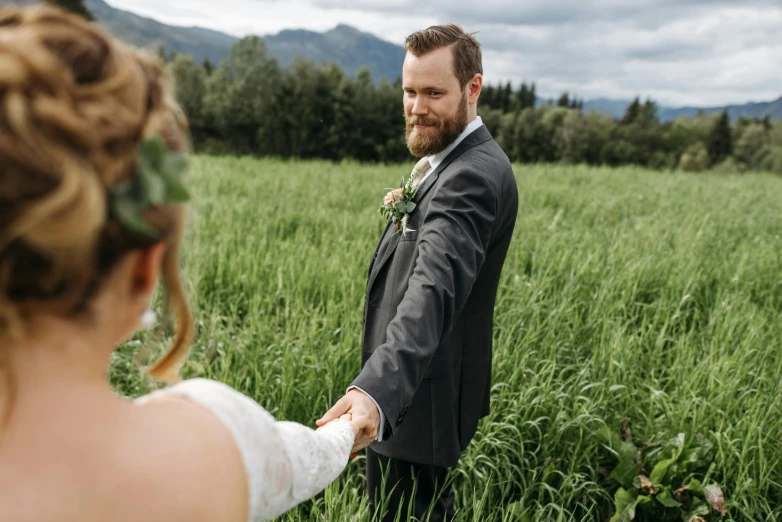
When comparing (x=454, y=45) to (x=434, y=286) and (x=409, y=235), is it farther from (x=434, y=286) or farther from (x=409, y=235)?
(x=434, y=286)

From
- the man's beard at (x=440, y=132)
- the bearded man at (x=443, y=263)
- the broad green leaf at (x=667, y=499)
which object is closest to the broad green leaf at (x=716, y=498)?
the broad green leaf at (x=667, y=499)

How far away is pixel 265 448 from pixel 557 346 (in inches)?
110

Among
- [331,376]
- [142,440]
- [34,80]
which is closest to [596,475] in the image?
[331,376]

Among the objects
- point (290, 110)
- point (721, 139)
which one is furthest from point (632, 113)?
point (290, 110)

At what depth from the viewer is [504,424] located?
8.64ft

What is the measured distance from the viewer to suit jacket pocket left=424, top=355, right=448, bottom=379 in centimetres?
202

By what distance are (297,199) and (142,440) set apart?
6.65 m

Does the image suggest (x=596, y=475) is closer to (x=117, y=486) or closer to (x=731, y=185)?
(x=117, y=486)

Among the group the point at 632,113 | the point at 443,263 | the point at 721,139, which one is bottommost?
the point at 443,263

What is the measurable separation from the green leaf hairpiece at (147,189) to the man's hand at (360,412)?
2.94 ft

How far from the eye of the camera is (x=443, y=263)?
174 centimetres

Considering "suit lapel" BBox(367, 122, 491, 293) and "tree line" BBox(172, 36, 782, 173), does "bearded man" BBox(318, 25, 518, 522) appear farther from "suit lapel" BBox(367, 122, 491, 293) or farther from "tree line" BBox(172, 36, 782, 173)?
"tree line" BBox(172, 36, 782, 173)

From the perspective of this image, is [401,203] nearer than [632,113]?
Yes

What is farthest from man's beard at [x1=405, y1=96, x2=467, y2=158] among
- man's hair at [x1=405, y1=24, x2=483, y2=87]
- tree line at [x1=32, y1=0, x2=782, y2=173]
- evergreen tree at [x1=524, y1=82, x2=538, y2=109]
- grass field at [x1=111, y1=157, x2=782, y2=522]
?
evergreen tree at [x1=524, y1=82, x2=538, y2=109]
